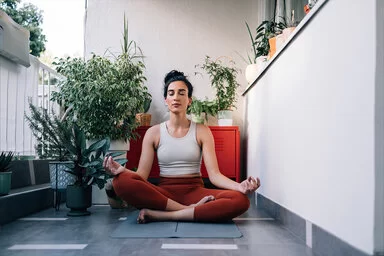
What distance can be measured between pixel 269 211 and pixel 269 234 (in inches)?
29.4

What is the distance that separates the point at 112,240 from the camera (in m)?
1.95

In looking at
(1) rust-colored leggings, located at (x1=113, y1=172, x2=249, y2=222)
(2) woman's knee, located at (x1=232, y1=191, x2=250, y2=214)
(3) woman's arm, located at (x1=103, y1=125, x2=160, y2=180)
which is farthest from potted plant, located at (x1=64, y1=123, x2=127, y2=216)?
(2) woman's knee, located at (x1=232, y1=191, x2=250, y2=214)

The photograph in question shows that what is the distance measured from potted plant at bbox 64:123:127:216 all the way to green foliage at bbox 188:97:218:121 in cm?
137

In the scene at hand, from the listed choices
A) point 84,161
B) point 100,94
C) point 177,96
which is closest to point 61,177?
point 84,161

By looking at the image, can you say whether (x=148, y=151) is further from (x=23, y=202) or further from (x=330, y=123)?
(x=330, y=123)

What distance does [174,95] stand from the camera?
2.87 m

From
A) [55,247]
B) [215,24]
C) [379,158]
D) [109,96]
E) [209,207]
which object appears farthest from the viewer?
[215,24]

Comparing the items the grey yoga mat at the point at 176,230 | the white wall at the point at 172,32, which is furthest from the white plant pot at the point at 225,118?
the grey yoga mat at the point at 176,230

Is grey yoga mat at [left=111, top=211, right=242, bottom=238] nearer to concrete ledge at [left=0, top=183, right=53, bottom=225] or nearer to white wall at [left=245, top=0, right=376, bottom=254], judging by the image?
white wall at [left=245, top=0, right=376, bottom=254]

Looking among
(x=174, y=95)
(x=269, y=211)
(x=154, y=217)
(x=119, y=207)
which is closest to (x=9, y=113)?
(x=119, y=207)

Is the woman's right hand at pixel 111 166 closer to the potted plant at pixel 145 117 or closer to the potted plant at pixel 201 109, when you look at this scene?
the potted plant at pixel 145 117

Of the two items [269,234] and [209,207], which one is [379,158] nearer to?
[269,234]

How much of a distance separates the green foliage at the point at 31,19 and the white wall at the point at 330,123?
1815cm

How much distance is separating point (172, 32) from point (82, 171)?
92.2 inches
